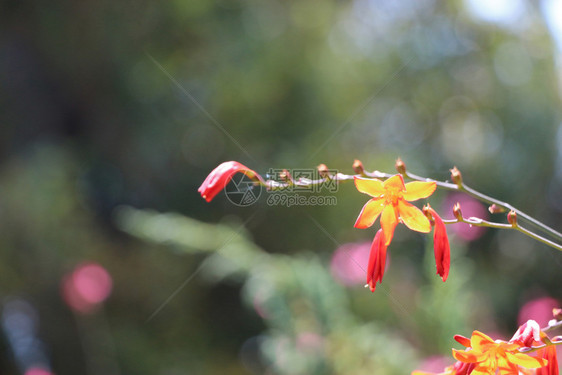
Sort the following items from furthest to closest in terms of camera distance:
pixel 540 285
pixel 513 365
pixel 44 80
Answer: pixel 44 80
pixel 540 285
pixel 513 365

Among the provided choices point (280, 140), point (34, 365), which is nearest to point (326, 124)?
point (280, 140)

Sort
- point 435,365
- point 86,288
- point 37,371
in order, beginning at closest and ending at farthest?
point 435,365 < point 37,371 < point 86,288

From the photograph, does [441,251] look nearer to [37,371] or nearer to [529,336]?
[529,336]

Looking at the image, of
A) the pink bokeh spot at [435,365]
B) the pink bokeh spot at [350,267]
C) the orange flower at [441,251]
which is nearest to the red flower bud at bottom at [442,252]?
the orange flower at [441,251]

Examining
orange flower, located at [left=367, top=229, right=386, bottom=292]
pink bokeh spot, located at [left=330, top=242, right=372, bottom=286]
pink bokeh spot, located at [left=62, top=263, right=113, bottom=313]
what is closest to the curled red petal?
orange flower, located at [left=367, top=229, right=386, bottom=292]

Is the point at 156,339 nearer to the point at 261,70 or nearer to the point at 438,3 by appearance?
the point at 261,70

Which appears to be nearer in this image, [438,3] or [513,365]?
[513,365]

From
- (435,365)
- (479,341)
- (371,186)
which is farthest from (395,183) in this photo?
(435,365)
